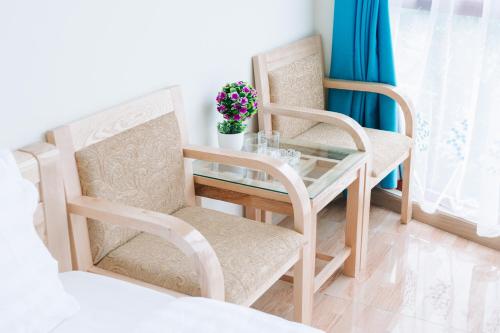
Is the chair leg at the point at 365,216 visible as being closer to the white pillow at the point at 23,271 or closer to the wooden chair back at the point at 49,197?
the wooden chair back at the point at 49,197

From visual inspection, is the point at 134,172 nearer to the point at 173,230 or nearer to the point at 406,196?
the point at 173,230

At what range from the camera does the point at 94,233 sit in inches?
82.3

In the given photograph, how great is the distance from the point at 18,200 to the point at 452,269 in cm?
192

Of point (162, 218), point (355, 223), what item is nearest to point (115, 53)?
point (162, 218)

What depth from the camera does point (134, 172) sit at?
2.20 meters

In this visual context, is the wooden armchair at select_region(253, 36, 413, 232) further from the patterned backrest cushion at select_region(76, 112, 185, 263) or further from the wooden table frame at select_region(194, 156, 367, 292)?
the patterned backrest cushion at select_region(76, 112, 185, 263)

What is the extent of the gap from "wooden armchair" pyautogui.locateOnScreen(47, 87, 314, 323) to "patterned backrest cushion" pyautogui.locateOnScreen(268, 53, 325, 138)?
641 millimetres

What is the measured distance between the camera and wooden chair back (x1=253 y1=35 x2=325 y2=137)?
2.92m

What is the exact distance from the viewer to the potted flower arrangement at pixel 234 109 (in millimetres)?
2570

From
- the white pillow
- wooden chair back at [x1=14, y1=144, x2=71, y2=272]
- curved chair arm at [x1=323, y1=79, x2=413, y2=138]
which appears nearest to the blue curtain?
curved chair arm at [x1=323, y1=79, x2=413, y2=138]

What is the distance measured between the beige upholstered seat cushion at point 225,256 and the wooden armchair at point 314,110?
72 cm

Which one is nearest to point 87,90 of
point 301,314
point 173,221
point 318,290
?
point 173,221

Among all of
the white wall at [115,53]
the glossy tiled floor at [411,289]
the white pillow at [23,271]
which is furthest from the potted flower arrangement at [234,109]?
the white pillow at [23,271]

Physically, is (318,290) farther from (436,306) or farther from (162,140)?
(162,140)
